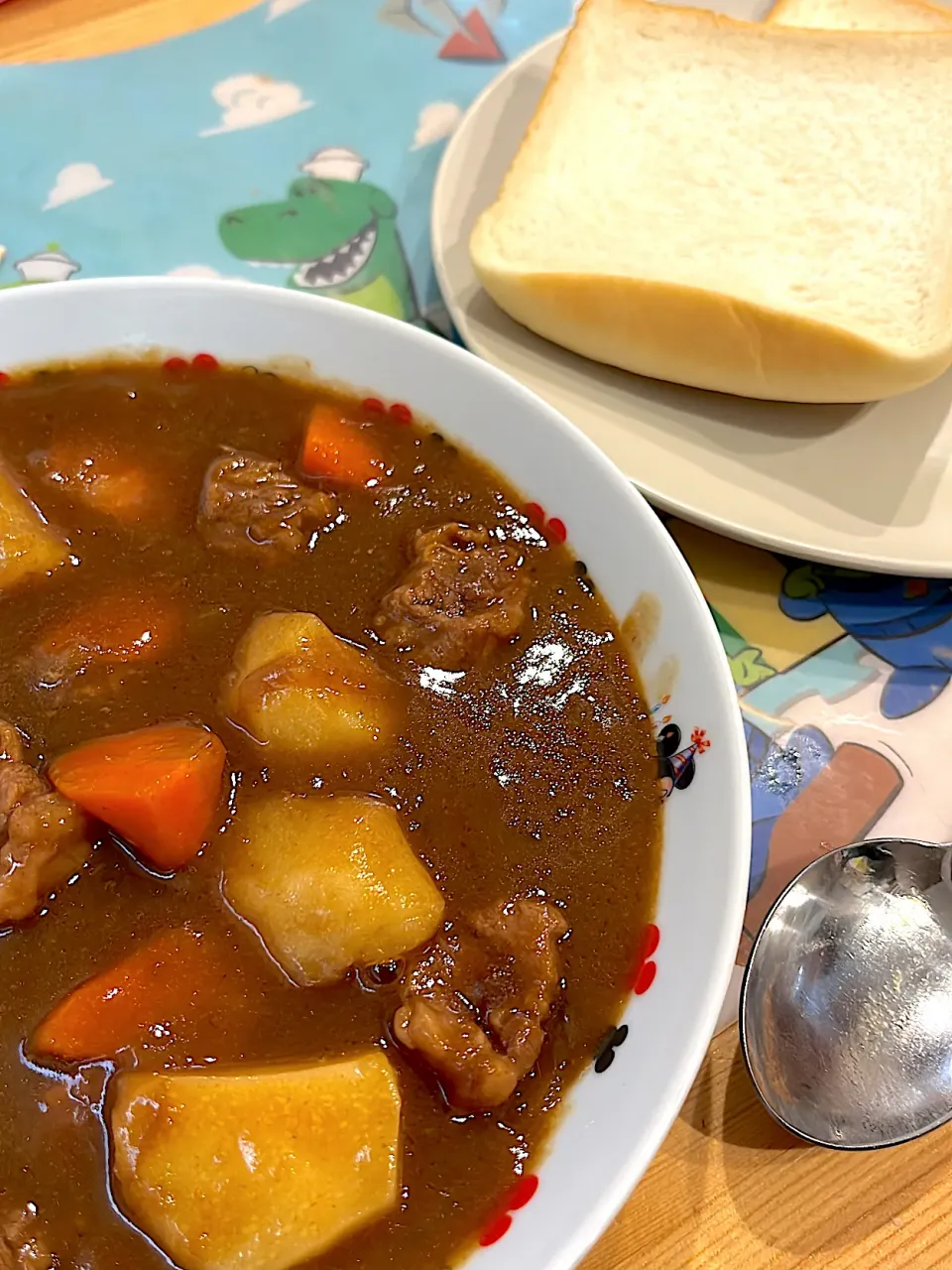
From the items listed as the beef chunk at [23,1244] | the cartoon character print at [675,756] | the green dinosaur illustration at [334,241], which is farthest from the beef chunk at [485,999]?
the green dinosaur illustration at [334,241]

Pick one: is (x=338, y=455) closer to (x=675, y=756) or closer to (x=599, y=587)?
(x=599, y=587)

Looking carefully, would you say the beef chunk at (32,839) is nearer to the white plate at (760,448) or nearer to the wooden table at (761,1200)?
the wooden table at (761,1200)

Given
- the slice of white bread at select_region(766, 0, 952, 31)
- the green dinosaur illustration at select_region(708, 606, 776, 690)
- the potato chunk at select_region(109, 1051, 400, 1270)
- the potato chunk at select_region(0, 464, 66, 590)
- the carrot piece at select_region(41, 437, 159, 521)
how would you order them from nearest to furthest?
the potato chunk at select_region(109, 1051, 400, 1270) → the potato chunk at select_region(0, 464, 66, 590) → the carrot piece at select_region(41, 437, 159, 521) → the green dinosaur illustration at select_region(708, 606, 776, 690) → the slice of white bread at select_region(766, 0, 952, 31)

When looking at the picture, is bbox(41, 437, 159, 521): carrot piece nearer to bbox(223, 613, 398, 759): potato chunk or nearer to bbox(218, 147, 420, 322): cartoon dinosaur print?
bbox(223, 613, 398, 759): potato chunk

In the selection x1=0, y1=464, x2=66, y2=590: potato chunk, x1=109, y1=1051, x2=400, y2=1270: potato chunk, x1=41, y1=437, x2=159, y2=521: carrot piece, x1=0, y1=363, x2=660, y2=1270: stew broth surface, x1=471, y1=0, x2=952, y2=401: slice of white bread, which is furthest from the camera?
x1=471, y1=0, x2=952, y2=401: slice of white bread

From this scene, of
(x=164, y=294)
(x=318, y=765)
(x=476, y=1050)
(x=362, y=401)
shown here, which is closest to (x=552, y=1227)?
(x=476, y=1050)

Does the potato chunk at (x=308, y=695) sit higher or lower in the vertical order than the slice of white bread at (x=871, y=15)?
lower

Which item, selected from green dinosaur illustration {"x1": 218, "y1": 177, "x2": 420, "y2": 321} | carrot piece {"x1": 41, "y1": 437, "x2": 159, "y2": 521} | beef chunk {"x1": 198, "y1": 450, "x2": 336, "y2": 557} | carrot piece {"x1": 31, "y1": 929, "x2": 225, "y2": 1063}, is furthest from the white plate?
carrot piece {"x1": 31, "y1": 929, "x2": 225, "y2": 1063}

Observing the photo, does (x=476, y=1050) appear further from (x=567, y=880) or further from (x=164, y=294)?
(x=164, y=294)
